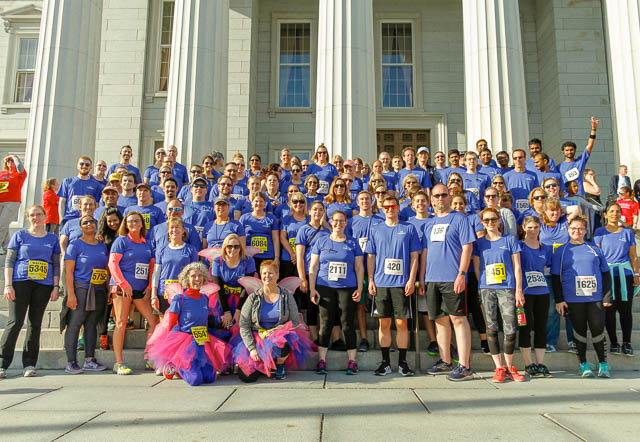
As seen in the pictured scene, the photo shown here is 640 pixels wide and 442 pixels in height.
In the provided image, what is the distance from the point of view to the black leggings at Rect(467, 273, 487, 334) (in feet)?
21.0

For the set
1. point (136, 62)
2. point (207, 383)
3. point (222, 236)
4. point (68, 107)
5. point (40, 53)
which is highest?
point (136, 62)

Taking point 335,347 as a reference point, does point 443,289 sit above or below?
above

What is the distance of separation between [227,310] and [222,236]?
1.07 metres

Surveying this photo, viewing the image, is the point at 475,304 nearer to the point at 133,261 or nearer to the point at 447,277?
the point at 447,277

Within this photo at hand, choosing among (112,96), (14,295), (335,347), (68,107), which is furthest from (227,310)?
(112,96)

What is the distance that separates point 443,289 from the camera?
5.94 meters

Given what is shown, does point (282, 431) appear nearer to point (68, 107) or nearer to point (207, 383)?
point (207, 383)

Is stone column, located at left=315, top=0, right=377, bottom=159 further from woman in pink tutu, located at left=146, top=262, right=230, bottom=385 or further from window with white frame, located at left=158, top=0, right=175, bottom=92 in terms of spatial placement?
window with white frame, located at left=158, top=0, right=175, bottom=92

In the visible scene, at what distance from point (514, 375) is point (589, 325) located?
1.31 metres

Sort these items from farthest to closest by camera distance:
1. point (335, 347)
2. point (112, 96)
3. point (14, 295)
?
point (112, 96) → point (335, 347) → point (14, 295)

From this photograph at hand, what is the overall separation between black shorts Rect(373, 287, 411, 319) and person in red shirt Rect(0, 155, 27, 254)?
8546mm

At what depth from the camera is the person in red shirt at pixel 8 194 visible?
33.7ft

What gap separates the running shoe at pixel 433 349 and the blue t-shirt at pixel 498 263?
3.46ft

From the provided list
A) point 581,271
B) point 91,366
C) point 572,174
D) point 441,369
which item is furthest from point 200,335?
point 572,174
